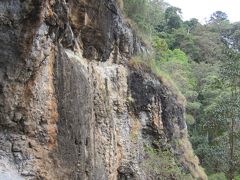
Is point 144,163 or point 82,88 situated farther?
point 144,163

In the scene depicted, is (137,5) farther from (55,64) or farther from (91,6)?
(55,64)

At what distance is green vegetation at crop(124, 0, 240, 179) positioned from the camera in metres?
19.3

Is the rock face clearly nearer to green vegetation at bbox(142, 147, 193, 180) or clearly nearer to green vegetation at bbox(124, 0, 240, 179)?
green vegetation at bbox(142, 147, 193, 180)

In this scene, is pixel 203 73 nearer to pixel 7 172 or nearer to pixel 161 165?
pixel 161 165

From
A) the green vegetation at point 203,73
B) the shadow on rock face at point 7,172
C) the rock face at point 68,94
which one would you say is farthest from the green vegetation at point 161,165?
the shadow on rock face at point 7,172

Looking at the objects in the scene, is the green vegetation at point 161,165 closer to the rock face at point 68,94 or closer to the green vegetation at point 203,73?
the rock face at point 68,94

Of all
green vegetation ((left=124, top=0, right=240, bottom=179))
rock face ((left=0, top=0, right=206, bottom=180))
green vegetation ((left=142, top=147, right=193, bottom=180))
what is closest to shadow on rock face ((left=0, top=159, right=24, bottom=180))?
rock face ((left=0, top=0, right=206, bottom=180))

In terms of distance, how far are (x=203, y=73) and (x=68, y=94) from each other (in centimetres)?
3249

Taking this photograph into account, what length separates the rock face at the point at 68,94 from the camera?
833cm

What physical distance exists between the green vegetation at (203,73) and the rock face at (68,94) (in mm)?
2388

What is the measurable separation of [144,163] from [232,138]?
21.5 feet

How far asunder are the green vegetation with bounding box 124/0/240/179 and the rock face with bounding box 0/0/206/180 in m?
2.39

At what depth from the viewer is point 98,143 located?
11.9 meters

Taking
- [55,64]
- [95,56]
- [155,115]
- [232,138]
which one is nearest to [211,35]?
[232,138]
